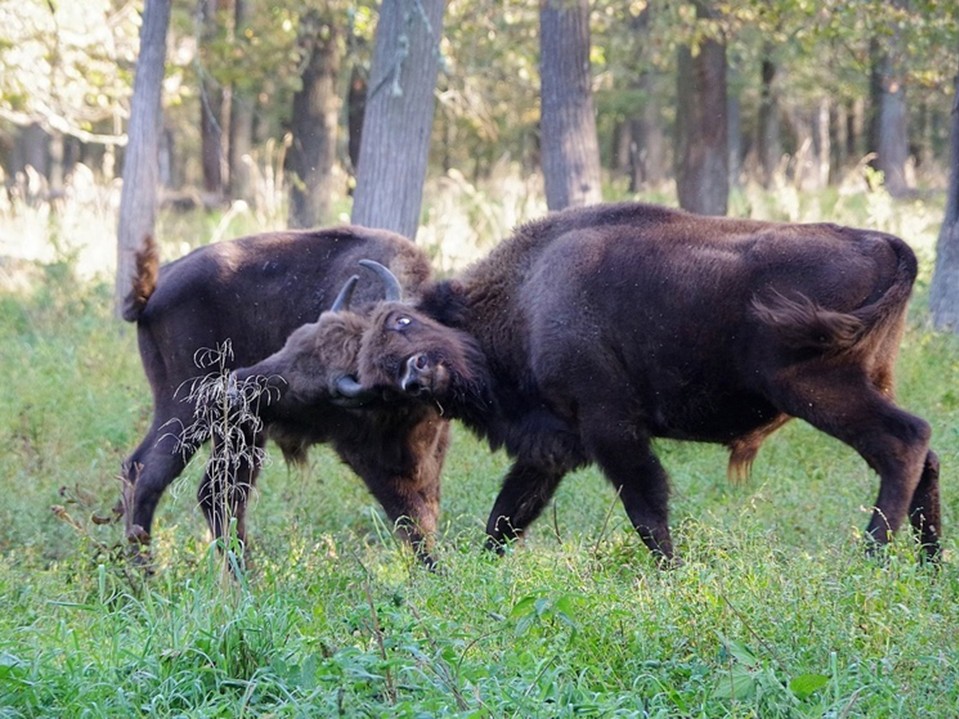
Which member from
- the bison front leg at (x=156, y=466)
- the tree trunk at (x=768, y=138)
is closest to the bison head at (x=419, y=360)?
the bison front leg at (x=156, y=466)

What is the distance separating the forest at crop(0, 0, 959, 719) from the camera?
405 cm

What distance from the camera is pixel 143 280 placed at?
24.7 feet

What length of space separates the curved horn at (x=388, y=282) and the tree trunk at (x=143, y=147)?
5.47m

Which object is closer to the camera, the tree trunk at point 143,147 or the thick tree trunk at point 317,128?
the tree trunk at point 143,147

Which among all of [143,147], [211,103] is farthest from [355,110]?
[143,147]

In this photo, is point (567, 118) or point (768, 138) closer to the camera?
point (567, 118)

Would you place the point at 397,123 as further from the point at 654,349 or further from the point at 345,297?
the point at 654,349

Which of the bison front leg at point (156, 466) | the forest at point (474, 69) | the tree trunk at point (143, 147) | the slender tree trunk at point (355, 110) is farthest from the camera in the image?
the slender tree trunk at point (355, 110)

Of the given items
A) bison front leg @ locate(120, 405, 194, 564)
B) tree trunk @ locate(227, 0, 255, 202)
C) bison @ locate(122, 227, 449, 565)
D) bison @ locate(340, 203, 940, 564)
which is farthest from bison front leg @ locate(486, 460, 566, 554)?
tree trunk @ locate(227, 0, 255, 202)

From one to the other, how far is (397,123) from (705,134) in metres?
5.94

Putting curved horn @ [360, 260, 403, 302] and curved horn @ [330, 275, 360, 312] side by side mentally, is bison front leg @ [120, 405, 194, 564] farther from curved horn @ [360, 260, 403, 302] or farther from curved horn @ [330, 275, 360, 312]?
curved horn @ [360, 260, 403, 302]

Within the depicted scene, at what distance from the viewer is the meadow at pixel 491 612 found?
3.93 metres

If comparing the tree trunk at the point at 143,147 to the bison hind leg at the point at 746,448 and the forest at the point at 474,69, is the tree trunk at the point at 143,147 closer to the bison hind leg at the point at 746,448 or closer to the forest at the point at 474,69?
the forest at the point at 474,69

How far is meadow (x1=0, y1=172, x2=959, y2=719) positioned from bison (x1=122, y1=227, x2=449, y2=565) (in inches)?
17.2
